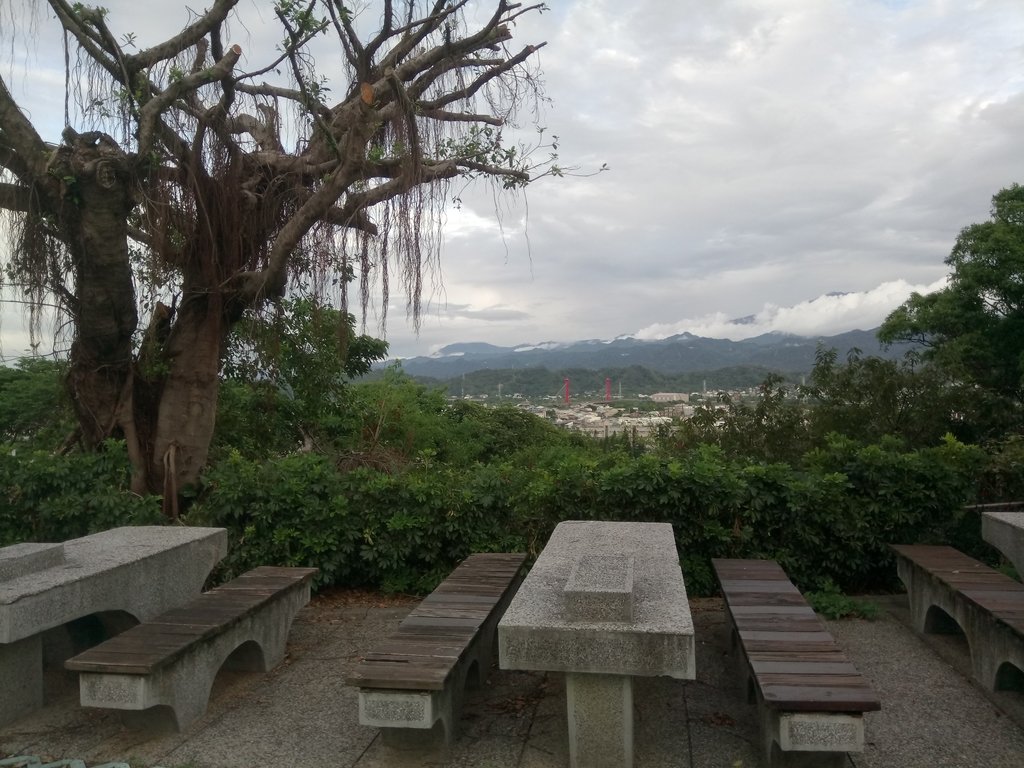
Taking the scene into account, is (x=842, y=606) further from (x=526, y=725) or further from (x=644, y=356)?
(x=644, y=356)

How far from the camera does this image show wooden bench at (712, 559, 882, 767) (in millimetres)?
3270

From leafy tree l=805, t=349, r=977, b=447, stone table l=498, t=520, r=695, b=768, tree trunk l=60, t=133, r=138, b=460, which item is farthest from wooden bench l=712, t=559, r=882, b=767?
tree trunk l=60, t=133, r=138, b=460

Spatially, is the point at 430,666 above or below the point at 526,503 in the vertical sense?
below

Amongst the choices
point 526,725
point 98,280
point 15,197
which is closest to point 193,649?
point 526,725

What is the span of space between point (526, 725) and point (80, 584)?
2.50 meters

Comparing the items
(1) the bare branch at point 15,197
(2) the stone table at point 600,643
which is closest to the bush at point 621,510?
(2) the stone table at point 600,643

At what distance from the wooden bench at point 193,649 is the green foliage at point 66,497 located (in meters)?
1.79

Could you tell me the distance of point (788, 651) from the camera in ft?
12.6

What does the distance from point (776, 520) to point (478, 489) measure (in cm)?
240

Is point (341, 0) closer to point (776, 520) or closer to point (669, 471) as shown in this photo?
point (669, 471)

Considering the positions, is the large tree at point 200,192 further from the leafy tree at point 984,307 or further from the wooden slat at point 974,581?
the leafy tree at point 984,307

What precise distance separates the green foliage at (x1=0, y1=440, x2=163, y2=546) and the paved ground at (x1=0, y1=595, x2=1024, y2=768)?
1.76 meters

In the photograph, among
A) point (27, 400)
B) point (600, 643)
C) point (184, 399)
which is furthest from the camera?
point (27, 400)

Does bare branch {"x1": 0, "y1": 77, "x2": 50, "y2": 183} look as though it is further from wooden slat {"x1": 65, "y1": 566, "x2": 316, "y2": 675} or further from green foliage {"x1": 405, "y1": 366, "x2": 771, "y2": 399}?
green foliage {"x1": 405, "y1": 366, "x2": 771, "y2": 399}
